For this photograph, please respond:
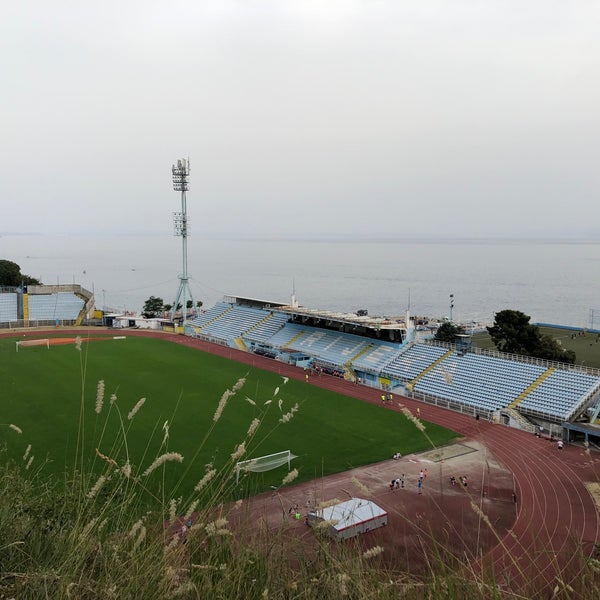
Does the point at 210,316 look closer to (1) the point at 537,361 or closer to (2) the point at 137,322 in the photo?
(2) the point at 137,322

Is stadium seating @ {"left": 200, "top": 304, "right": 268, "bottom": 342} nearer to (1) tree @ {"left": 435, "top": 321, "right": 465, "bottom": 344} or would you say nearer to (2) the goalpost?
(2) the goalpost

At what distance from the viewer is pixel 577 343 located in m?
53.8

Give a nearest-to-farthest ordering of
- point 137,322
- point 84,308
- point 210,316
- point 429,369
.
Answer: point 429,369, point 210,316, point 137,322, point 84,308

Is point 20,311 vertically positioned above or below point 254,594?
below

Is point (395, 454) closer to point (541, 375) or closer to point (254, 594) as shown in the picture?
point (541, 375)

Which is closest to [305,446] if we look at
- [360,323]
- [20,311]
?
[360,323]

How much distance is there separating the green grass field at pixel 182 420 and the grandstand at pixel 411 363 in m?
4.61

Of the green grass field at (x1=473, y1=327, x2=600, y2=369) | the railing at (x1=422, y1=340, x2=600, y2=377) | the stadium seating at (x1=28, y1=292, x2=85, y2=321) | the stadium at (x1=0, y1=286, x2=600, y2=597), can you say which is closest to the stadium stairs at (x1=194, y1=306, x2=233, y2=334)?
the stadium at (x1=0, y1=286, x2=600, y2=597)

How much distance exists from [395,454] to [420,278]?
121m

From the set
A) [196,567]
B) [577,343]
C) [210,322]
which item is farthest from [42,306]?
[196,567]

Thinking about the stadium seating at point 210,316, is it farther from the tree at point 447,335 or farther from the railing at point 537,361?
the railing at point 537,361

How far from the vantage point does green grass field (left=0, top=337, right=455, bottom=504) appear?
2317 centimetres

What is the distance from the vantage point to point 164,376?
4059 centimetres

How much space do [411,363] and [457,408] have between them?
707 centimetres
